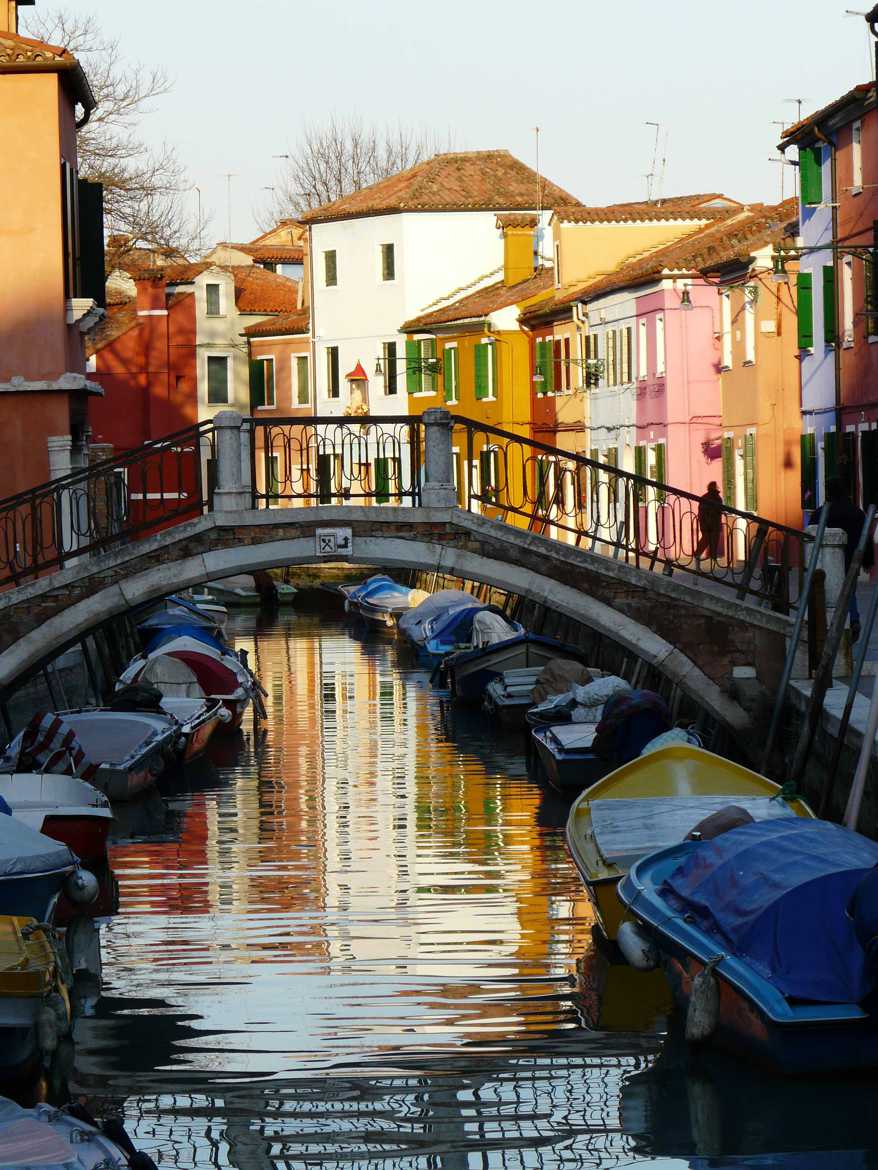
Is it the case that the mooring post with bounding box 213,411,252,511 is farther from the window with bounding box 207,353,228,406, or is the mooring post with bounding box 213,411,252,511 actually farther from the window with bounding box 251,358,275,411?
the window with bounding box 251,358,275,411

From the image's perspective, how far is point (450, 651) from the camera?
1227 inches

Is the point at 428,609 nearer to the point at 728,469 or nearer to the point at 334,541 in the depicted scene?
the point at 728,469

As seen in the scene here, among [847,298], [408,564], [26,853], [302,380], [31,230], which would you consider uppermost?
[31,230]

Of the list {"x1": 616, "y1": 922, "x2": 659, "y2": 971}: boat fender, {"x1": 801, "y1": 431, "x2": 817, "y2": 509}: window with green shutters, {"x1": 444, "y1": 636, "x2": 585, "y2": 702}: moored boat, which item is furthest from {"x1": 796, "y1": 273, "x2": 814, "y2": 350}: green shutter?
{"x1": 616, "y1": 922, "x2": 659, "y2": 971}: boat fender

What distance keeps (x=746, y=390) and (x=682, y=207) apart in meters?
9.44

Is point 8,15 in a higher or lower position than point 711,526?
higher

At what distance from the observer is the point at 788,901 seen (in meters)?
9.58

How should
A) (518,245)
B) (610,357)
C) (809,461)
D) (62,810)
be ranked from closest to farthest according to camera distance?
1. (62,810)
2. (809,461)
3. (610,357)
4. (518,245)

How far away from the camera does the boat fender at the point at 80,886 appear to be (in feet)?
36.3

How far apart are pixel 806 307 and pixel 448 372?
1907 cm

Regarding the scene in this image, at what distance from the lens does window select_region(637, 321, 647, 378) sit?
1467 inches

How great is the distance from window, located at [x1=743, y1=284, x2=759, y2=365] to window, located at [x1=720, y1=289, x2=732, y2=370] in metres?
0.83

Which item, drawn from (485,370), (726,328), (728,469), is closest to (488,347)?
(485,370)

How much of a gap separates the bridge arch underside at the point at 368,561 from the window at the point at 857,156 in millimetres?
10615
